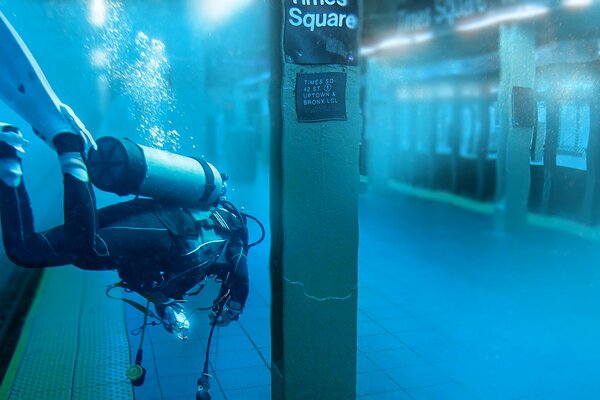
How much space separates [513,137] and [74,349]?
4.20m

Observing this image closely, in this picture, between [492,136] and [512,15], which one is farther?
[492,136]

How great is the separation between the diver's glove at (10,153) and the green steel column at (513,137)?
12.3ft

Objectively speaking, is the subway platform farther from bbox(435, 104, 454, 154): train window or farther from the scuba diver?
bbox(435, 104, 454, 154): train window

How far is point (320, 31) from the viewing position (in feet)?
9.62

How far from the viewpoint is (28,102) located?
2471 millimetres

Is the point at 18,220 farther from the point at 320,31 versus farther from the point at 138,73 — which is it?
the point at 320,31

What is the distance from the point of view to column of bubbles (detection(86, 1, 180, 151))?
3.08 meters

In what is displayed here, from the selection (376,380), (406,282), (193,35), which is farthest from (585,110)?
(193,35)

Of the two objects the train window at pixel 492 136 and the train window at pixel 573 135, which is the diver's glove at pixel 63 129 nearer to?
the train window at pixel 573 135

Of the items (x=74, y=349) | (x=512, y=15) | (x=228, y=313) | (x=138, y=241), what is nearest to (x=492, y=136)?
(x=512, y=15)

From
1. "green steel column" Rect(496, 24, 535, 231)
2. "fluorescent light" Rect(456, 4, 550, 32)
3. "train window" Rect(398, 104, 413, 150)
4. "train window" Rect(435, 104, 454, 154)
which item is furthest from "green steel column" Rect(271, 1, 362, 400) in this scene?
"train window" Rect(398, 104, 413, 150)

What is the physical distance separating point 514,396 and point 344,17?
2.91 metres

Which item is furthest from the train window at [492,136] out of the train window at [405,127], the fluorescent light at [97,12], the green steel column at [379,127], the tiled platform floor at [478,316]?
the fluorescent light at [97,12]

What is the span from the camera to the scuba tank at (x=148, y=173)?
2629mm
